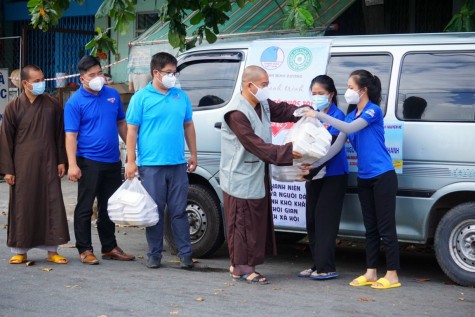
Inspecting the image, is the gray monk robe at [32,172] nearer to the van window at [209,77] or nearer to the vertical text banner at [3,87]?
the van window at [209,77]

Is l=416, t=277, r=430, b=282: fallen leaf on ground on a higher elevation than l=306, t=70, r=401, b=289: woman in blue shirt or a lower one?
lower

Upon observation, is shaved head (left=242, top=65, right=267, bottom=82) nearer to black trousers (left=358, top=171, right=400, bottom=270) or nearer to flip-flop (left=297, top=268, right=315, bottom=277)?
black trousers (left=358, top=171, right=400, bottom=270)

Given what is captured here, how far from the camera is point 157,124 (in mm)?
7668

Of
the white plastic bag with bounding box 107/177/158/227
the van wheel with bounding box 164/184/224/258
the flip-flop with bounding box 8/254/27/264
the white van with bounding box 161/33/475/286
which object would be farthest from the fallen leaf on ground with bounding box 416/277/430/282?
the flip-flop with bounding box 8/254/27/264

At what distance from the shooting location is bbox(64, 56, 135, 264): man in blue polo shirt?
7863 millimetres

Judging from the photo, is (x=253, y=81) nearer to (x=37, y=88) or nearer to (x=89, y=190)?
(x=89, y=190)

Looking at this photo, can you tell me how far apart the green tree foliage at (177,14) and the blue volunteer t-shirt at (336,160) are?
226 cm

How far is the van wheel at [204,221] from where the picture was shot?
820 centimetres

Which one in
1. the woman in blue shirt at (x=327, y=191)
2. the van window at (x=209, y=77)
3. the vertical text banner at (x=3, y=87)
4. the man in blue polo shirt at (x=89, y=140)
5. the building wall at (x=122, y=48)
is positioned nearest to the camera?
the woman in blue shirt at (x=327, y=191)

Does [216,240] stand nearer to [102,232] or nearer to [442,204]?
[102,232]

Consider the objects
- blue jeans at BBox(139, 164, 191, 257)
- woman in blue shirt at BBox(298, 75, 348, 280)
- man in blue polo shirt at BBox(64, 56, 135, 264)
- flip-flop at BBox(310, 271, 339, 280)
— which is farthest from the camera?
man in blue polo shirt at BBox(64, 56, 135, 264)

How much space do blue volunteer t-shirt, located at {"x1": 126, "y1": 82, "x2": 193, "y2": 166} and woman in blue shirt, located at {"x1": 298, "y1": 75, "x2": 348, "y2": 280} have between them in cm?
129

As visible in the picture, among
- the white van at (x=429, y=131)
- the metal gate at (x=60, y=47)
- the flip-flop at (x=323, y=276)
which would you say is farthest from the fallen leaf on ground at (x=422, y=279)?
the metal gate at (x=60, y=47)

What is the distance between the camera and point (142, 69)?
1153cm
